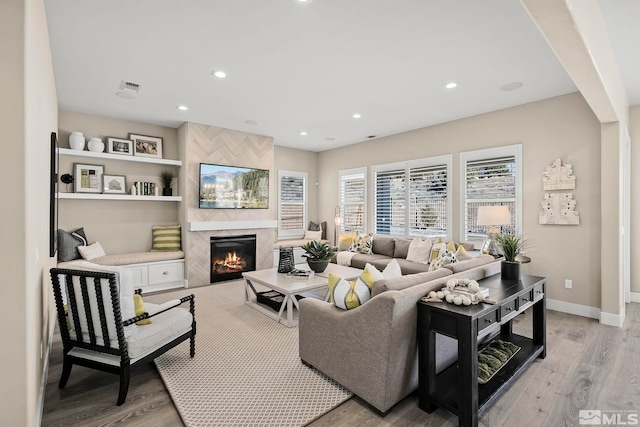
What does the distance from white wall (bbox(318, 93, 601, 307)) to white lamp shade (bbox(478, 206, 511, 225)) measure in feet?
1.76

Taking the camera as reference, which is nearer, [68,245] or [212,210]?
[68,245]

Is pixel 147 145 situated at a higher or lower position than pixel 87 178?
higher

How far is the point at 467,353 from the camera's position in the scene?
1883mm

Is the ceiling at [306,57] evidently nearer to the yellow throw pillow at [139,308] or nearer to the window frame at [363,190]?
the window frame at [363,190]

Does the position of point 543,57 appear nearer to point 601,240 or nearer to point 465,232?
point 601,240

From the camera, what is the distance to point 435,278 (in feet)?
8.20

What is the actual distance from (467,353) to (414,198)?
4341 millimetres

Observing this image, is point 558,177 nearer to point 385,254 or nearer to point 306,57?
point 385,254

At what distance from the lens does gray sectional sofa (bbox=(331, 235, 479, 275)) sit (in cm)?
530

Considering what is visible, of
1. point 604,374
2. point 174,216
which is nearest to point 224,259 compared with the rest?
point 174,216

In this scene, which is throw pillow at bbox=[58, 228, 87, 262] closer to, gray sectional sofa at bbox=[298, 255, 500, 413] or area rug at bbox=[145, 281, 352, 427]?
area rug at bbox=[145, 281, 352, 427]

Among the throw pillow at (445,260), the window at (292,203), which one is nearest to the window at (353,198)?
the window at (292,203)

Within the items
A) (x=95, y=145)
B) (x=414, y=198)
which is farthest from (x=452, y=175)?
(x=95, y=145)

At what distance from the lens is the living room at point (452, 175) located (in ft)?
5.34
